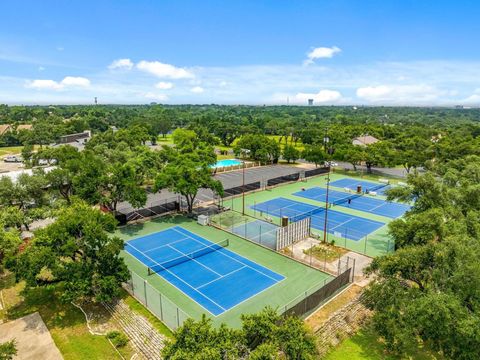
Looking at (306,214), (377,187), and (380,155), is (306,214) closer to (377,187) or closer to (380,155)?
(377,187)

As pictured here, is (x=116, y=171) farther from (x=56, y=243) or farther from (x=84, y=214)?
(x=56, y=243)

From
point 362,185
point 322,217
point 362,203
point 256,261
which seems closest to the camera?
point 256,261

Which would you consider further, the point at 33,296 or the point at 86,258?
the point at 33,296

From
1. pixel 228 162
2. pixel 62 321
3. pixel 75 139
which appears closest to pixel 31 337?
pixel 62 321

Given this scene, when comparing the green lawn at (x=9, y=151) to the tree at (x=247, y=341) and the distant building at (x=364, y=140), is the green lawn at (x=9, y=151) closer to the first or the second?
the tree at (x=247, y=341)

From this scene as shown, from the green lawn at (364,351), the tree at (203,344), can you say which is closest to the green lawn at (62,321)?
the tree at (203,344)

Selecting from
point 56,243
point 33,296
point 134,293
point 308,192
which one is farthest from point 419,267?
point 308,192
